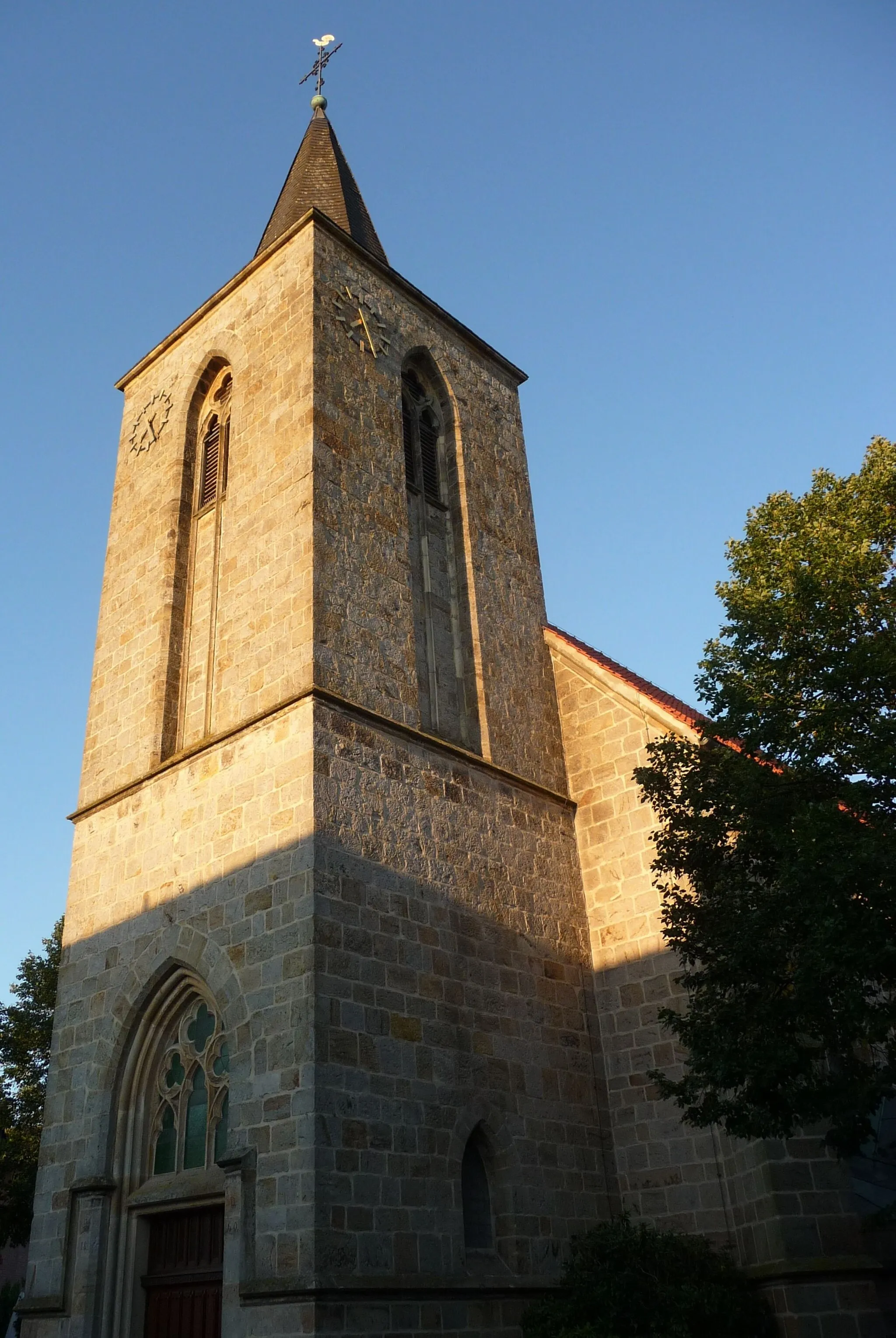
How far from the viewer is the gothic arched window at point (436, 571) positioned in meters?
14.5

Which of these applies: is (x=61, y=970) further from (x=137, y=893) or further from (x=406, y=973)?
(x=406, y=973)

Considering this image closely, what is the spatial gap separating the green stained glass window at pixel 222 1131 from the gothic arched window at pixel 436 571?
477cm

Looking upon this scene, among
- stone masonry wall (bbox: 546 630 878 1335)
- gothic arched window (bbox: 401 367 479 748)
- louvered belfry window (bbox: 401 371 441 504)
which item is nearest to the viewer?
stone masonry wall (bbox: 546 630 878 1335)

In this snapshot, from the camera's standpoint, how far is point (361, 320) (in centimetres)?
1622

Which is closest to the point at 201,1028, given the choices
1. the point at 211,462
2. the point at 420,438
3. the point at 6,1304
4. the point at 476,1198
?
the point at 476,1198

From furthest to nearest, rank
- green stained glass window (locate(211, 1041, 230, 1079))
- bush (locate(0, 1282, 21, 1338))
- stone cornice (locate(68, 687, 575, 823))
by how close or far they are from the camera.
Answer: bush (locate(0, 1282, 21, 1338)) < stone cornice (locate(68, 687, 575, 823)) < green stained glass window (locate(211, 1041, 230, 1079))

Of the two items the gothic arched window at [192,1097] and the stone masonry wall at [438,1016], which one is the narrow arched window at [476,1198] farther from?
the gothic arched window at [192,1097]

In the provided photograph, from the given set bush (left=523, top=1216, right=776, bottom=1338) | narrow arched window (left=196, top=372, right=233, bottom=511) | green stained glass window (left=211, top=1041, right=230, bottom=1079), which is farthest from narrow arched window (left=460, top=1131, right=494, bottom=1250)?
narrow arched window (left=196, top=372, right=233, bottom=511)

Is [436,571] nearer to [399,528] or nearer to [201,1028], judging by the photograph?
[399,528]

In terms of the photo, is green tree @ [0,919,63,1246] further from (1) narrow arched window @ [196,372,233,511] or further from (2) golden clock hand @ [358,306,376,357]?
(2) golden clock hand @ [358,306,376,357]

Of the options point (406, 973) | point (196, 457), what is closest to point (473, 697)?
point (406, 973)

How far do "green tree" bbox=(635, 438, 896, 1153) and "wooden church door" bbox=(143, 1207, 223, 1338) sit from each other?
14.7ft

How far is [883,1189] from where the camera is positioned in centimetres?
1293

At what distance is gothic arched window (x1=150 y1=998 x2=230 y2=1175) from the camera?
11.4 m
